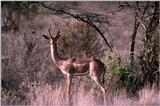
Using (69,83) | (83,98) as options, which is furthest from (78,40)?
(83,98)

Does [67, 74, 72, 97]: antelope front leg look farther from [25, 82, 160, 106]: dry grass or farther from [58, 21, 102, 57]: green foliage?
[58, 21, 102, 57]: green foliage

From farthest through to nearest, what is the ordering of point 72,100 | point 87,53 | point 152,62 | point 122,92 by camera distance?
point 87,53 < point 152,62 < point 122,92 < point 72,100

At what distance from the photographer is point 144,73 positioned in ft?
47.2

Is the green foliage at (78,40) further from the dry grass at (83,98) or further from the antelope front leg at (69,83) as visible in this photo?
the antelope front leg at (69,83)

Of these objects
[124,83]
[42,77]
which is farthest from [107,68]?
[42,77]

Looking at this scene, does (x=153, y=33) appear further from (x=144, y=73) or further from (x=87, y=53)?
(x=87, y=53)

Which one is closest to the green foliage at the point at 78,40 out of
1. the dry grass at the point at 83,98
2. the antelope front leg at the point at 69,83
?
the dry grass at the point at 83,98

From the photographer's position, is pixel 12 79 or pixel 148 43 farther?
pixel 148 43

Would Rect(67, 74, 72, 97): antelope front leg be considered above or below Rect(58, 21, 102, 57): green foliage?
below

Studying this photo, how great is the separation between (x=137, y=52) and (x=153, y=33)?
0.75 m

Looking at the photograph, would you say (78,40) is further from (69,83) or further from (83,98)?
(83,98)

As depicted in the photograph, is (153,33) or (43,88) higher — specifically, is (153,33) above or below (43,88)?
above

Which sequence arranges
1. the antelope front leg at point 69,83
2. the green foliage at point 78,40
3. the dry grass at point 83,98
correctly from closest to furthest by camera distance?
the dry grass at point 83,98 → the antelope front leg at point 69,83 → the green foliage at point 78,40

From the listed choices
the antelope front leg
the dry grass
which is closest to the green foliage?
the dry grass
